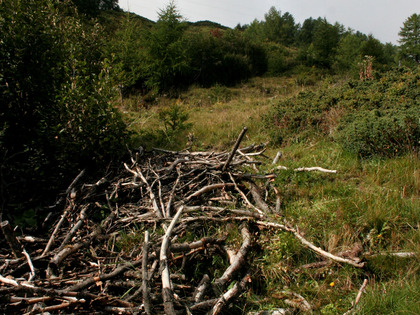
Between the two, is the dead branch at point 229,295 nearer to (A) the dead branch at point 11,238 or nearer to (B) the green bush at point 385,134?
(A) the dead branch at point 11,238

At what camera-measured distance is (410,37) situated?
55844 mm

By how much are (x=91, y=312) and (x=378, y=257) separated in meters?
2.38

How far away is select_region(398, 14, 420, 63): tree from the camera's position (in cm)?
5244

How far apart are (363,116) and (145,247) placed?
4.77 metres

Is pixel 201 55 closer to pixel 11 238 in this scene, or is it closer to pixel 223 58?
pixel 223 58

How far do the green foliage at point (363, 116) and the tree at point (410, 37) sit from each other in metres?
60.0

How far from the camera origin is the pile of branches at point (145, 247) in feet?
6.00

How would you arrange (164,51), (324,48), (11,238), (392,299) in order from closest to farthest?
(392,299)
(11,238)
(164,51)
(324,48)

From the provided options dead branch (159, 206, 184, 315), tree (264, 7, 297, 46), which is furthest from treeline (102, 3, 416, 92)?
tree (264, 7, 297, 46)

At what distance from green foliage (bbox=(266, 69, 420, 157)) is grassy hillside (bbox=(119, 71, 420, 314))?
0.9 inches

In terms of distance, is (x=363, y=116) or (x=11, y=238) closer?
(x=11, y=238)

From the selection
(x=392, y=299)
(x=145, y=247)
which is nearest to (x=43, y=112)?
(x=145, y=247)

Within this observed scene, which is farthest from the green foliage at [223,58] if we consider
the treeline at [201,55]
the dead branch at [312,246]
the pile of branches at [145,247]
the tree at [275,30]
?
the tree at [275,30]

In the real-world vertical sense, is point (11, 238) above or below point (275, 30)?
below
